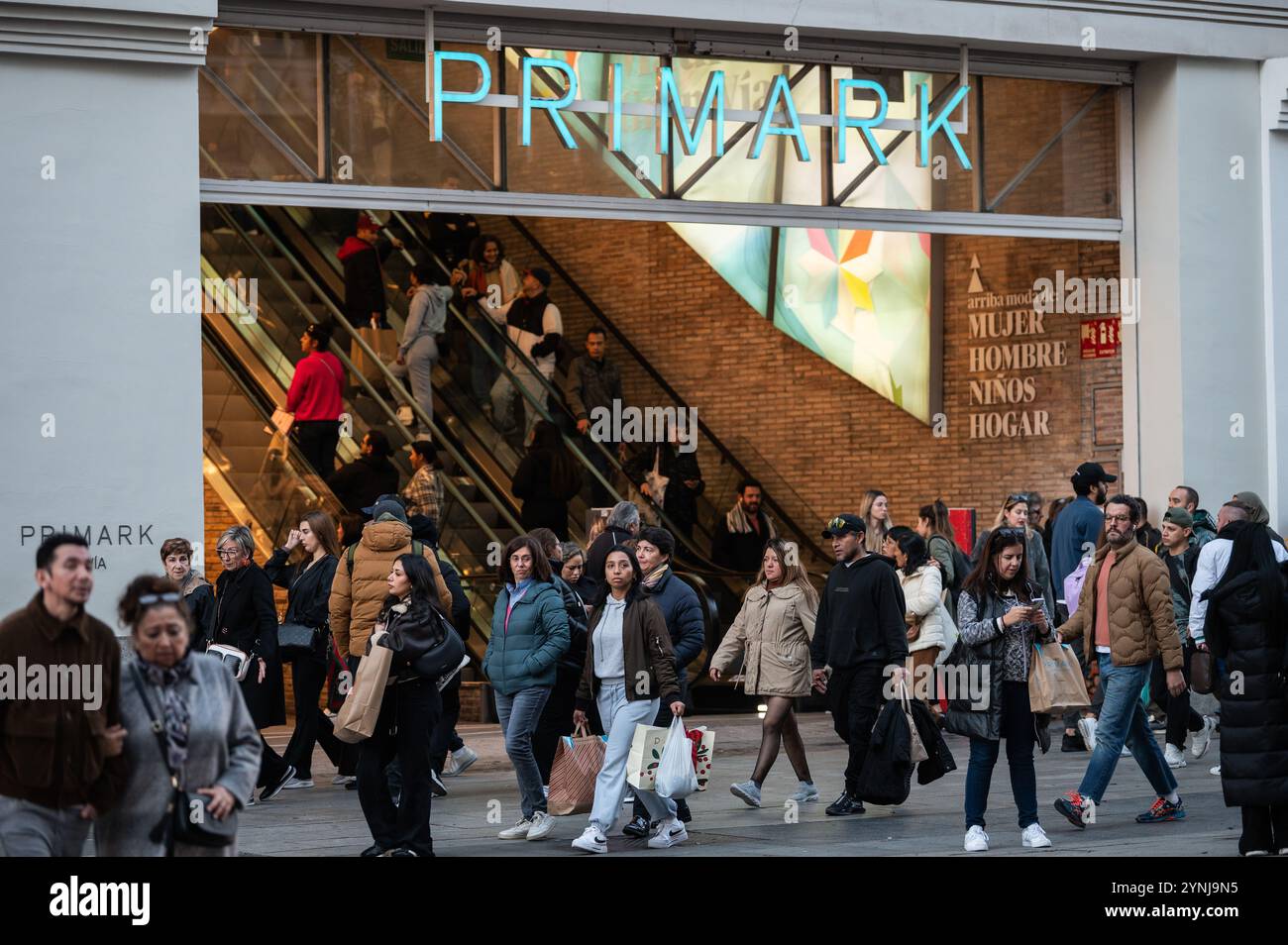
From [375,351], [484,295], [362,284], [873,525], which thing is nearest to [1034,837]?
[873,525]

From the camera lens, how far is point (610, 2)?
1483 centimetres

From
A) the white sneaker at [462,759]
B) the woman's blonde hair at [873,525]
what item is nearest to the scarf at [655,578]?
the white sneaker at [462,759]

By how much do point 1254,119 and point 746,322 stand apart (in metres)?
7.17

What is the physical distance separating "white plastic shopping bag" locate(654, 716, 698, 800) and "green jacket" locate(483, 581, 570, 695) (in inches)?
36.6

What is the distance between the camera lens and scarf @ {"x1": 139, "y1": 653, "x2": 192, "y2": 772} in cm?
608

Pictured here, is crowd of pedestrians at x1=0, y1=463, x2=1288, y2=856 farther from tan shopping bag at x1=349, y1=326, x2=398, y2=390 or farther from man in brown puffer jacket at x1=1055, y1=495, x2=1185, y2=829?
tan shopping bag at x1=349, y1=326, x2=398, y2=390

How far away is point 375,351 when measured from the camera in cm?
2022

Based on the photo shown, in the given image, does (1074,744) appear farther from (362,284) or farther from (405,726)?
(362,284)

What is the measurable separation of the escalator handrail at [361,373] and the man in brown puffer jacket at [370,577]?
696 centimetres

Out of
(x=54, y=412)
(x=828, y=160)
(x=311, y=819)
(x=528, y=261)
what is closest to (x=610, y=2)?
(x=828, y=160)

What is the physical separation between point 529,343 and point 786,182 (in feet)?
19.0

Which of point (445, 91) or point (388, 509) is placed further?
point (445, 91)

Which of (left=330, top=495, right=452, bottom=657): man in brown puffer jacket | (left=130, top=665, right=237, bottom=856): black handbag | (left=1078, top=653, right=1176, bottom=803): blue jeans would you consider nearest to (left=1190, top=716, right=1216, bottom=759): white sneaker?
(left=1078, top=653, right=1176, bottom=803): blue jeans

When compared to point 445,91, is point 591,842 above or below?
below
